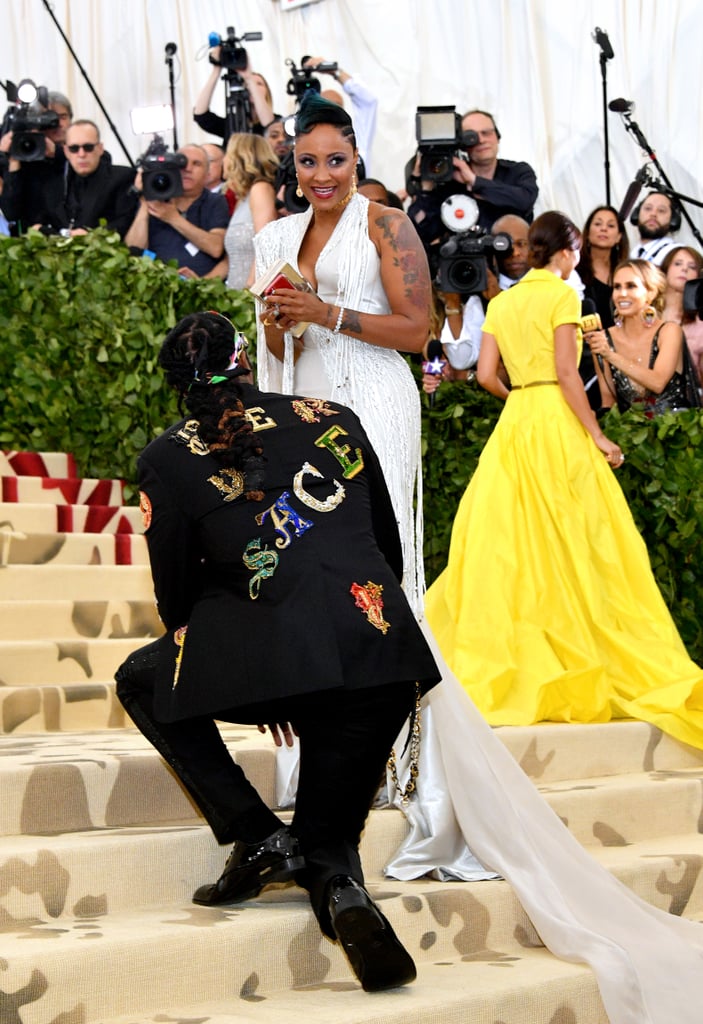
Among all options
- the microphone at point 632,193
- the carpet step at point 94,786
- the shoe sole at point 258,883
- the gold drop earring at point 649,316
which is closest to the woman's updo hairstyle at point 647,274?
the gold drop earring at point 649,316

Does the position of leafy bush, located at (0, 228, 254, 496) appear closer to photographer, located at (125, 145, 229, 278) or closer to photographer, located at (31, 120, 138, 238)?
photographer, located at (125, 145, 229, 278)

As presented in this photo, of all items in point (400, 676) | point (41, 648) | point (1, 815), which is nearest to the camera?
point (400, 676)

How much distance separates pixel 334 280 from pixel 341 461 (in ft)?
2.76

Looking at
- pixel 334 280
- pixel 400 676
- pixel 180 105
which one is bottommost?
pixel 400 676

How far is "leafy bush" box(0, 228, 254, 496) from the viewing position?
6082 mm

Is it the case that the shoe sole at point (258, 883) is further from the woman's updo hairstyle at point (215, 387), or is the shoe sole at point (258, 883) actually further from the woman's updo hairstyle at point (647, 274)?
the woman's updo hairstyle at point (647, 274)

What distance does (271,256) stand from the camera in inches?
142

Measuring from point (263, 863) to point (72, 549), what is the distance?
2.70 meters

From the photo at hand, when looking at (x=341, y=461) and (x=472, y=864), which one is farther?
(x=472, y=864)

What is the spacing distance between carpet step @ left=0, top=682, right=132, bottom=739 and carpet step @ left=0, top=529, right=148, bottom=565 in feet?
3.15

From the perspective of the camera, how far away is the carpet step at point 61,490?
5.71m

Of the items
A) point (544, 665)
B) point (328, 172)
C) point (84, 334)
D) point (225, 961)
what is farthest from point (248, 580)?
point (84, 334)

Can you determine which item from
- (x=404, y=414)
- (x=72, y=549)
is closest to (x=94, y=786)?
(x=404, y=414)

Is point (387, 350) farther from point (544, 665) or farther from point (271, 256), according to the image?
point (544, 665)
